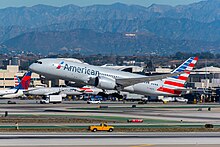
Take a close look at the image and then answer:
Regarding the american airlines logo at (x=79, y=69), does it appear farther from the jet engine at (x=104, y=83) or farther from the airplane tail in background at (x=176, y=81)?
the airplane tail in background at (x=176, y=81)

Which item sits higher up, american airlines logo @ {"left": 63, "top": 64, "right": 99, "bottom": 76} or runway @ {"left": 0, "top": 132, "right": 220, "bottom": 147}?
american airlines logo @ {"left": 63, "top": 64, "right": 99, "bottom": 76}

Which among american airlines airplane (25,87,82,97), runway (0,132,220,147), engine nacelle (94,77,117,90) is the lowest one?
runway (0,132,220,147)

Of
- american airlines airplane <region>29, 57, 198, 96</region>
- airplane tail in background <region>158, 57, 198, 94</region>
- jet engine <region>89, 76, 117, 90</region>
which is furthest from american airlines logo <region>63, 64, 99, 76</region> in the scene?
airplane tail in background <region>158, 57, 198, 94</region>

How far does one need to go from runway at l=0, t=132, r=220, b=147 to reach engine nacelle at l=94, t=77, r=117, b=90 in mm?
39345

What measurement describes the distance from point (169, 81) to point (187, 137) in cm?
5838

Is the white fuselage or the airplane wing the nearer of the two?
the white fuselage

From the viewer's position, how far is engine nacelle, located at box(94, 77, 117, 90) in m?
114

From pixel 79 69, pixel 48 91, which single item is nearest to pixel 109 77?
pixel 79 69

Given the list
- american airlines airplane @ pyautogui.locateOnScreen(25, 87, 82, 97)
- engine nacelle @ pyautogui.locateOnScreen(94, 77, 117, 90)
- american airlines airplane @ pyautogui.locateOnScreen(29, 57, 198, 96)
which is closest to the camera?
american airlines airplane @ pyautogui.locateOnScreen(29, 57, 198, 96)

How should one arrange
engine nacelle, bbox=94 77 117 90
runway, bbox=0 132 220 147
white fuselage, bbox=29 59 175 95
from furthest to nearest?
1. engine nacelle, bbox=94 77 117 90
2. white fuselage, bbox=29 59 175 95
3. runway, bbox=0 132 220 147

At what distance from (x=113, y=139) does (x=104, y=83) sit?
154ft

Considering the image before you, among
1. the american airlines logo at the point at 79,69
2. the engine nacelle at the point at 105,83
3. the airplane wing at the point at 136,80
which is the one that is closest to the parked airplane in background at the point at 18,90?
the airplane wing at the point at 136,80

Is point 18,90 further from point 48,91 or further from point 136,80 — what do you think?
point 136,80

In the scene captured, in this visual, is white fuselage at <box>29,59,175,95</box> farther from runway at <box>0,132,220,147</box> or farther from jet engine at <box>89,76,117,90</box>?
runway at <box>0,132,220,147</box>
